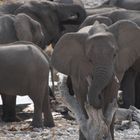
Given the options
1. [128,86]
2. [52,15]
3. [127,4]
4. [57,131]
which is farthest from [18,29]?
[127,4]

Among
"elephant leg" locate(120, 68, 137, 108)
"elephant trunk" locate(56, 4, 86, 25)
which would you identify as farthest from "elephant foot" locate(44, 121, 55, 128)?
"elephant trunk" locate(56, 4, 86, 25)

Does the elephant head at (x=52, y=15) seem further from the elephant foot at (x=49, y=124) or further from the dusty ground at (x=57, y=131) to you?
the elephant foot at (x=49, y=124)

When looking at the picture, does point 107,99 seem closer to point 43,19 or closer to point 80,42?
point 80,42

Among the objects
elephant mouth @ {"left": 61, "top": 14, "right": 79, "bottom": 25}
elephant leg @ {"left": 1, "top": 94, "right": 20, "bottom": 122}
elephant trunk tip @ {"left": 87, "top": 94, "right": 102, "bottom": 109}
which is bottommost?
elephant mouth @ {"left": 61, "top": 14, "right": 79, "bottom": 25}

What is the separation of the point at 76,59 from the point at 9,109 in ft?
10.3

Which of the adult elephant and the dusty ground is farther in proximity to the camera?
the adult elephant

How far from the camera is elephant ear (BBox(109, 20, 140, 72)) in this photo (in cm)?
716

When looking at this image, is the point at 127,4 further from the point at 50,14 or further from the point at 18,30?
the point at 18,30

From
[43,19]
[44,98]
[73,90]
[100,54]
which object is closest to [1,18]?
[43,19]

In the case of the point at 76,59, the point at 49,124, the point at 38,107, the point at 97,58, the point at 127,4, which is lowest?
the point at 127,4

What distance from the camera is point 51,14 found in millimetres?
14883

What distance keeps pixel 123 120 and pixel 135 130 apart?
14.2 inches

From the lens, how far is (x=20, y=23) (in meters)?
12.2

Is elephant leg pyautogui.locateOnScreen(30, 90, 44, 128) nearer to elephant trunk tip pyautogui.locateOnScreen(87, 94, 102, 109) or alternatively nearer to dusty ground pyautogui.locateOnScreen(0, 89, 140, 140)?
dusty ground pyautogui.locateOnScreen(0, 89, 140, 140)
